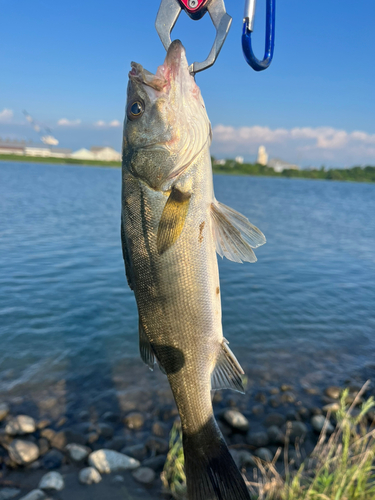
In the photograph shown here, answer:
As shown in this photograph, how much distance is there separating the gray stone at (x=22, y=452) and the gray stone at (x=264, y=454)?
306cm

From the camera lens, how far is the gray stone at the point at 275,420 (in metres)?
5.99

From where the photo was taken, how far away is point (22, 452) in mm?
4996

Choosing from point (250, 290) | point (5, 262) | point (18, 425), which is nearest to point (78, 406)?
point (18, 425)

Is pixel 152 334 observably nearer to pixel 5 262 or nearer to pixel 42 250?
pixel 5 262

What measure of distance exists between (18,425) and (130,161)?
16.5ft

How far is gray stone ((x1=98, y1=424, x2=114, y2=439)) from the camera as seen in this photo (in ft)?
18.4

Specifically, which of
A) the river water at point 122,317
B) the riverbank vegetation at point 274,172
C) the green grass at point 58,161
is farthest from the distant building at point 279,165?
the river water at point 122,317

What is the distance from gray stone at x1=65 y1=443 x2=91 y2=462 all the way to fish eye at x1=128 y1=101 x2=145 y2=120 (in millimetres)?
4625

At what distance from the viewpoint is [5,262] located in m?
14.1

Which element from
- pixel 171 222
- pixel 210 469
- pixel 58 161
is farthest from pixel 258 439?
pixel 58 161

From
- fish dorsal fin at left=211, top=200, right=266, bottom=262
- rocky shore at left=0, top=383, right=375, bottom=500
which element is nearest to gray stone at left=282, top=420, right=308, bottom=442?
rocky shore at left=0, top=383, right=375, bottom=500

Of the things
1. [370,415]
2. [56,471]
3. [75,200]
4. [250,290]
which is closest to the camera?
[56,471]

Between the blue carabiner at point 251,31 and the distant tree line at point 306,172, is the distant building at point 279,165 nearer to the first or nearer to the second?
the distant tree line at point 306,172

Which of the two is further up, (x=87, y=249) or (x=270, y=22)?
(x=270, y=22)
